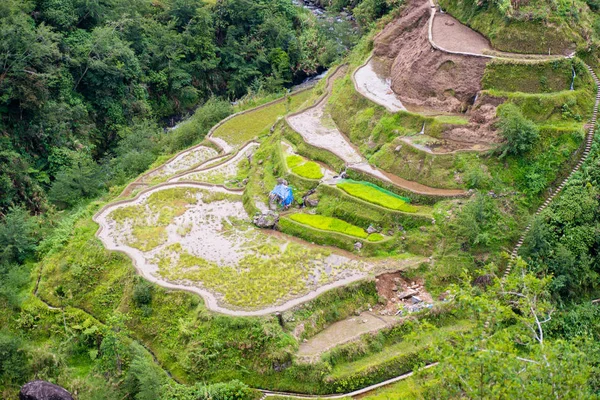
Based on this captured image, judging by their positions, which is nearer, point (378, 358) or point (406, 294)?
point (378, 358)

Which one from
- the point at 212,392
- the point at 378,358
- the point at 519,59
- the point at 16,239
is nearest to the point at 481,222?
the point at 378,358

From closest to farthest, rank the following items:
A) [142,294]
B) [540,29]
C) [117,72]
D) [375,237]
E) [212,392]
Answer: [212,392] < [142,294] < [375,237] < [540,29] < [117,72]

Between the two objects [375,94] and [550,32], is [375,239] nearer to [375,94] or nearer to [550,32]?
[375,94]

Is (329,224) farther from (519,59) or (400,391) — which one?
(519,59)

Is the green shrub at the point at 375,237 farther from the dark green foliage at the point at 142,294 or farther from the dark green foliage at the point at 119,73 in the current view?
the dark green foliage at the point at 119,73

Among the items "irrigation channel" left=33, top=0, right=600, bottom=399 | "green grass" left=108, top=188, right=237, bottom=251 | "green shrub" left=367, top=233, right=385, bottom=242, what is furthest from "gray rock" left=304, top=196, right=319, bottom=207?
"green grass" left=108, top=188, right=237, bottom=251

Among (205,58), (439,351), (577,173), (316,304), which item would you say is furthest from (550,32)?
(205,58)

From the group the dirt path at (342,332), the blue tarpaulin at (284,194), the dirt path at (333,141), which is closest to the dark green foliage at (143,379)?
the dirt path at (342,332)
